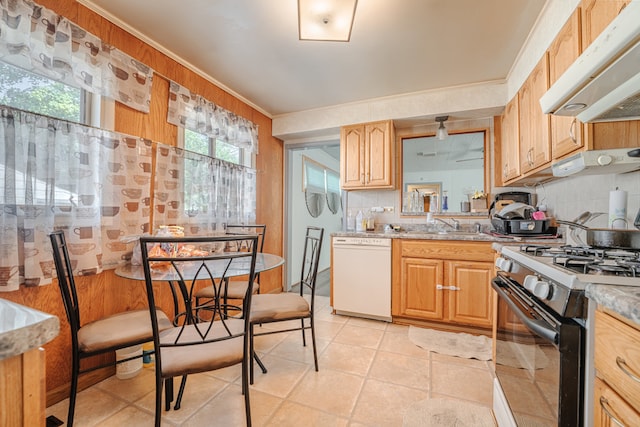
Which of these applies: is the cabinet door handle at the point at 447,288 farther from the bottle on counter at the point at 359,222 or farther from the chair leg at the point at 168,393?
the chair leg at the point at 168,393

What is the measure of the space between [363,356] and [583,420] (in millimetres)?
1458

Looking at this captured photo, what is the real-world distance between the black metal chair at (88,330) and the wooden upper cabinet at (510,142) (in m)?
2.82

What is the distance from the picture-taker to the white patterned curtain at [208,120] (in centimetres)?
225

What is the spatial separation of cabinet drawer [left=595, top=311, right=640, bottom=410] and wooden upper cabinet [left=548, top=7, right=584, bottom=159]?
110 cm

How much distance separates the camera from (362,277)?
2746mm

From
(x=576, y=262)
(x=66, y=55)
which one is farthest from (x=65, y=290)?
(x=576, y=262)

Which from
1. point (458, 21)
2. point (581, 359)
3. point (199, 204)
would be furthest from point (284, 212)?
point (581, 359)

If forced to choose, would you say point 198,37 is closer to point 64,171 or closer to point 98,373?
point 64,171

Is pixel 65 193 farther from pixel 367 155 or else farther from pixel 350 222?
pixel 350 222

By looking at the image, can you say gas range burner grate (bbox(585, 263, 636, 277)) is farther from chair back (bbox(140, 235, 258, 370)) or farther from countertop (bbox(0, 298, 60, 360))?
countertop (bbox(0, 298, 60, 360))

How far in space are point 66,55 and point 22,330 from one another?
190 centimetres

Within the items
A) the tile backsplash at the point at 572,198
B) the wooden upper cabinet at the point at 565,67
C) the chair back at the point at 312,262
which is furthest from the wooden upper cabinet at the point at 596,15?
the chair back at the point at 312,262

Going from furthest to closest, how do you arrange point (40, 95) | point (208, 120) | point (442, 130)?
point (442, 130), point (208, 120), point (40, 95)

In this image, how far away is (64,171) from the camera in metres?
1.55
